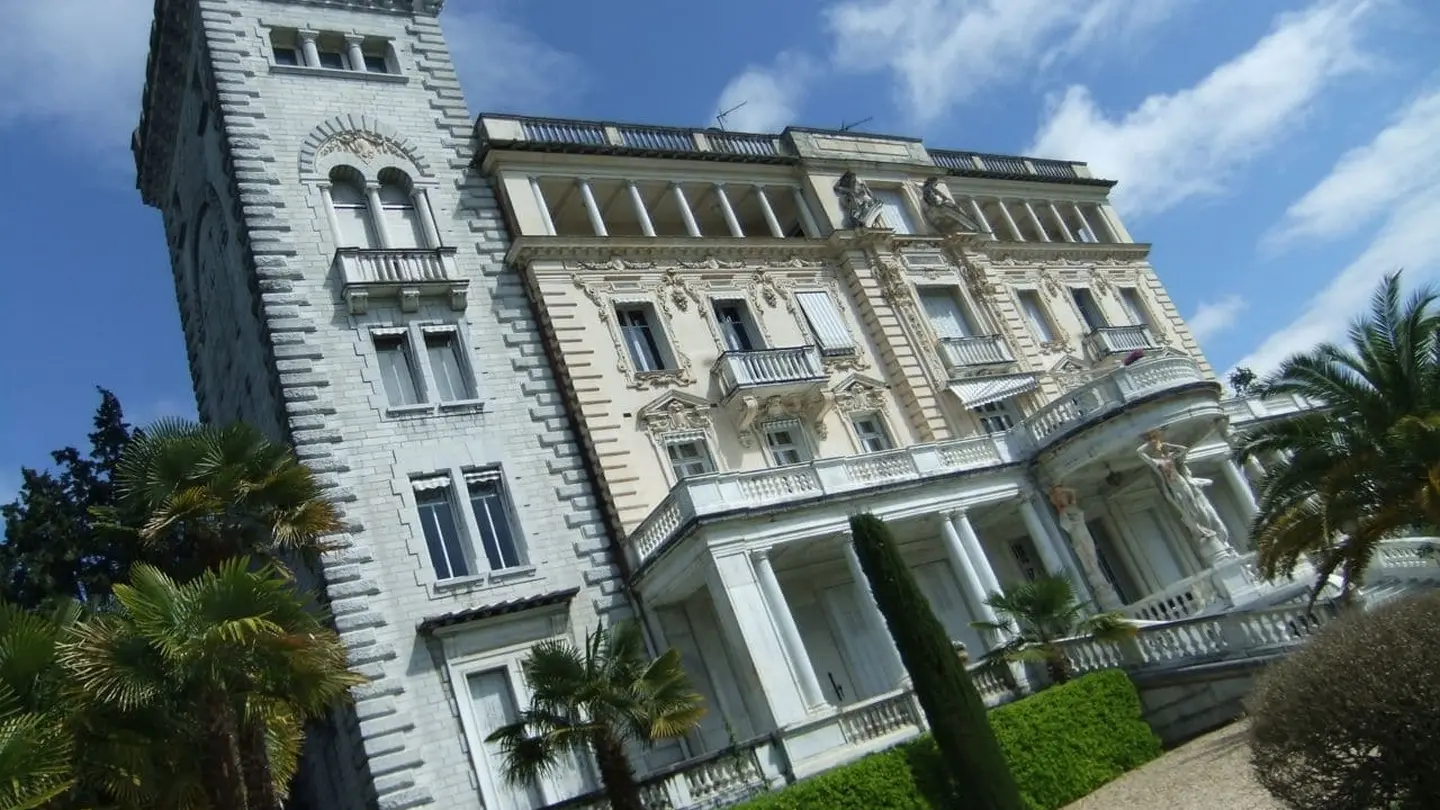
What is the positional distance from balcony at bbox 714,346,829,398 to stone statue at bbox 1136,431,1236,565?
8517mm

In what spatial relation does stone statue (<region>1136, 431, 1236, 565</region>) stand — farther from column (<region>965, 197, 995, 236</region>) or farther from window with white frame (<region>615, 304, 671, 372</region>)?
column (<region>965, 197, 995, 236</region>)

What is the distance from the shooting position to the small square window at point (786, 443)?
2852 centimetres

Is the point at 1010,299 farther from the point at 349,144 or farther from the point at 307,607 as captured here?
the point at 307,607

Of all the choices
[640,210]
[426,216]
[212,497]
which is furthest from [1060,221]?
[212,497]

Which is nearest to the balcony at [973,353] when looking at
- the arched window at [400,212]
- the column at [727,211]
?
the column at [727,211]

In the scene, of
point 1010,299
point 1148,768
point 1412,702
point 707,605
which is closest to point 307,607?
point 707,605

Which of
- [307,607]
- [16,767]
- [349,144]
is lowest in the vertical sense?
[16,767]

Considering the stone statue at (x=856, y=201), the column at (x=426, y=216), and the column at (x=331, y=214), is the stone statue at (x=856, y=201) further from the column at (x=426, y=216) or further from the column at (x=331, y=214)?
the column at (x=331, y=214)

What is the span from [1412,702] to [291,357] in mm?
21515

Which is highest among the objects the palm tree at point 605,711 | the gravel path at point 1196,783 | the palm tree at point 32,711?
the palm tree at point 32,711

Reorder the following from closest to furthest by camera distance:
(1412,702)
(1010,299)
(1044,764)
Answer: (1412,702) < (1044,764) < (1010,299)

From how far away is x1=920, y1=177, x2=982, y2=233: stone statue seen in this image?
35781mm

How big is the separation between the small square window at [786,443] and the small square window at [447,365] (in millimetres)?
7965

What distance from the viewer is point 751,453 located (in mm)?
27906
